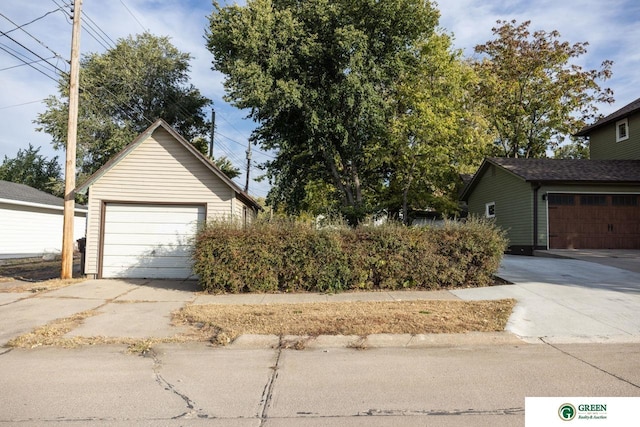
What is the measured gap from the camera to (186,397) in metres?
4.13

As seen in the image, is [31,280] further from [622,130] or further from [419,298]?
[622,130]

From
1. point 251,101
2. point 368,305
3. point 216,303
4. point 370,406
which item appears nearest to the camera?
point 370,406

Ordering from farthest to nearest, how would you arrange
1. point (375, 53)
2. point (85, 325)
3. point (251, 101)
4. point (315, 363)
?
point (375, 53) < point (251, 101) < point (85, 325) < point (315, 363)

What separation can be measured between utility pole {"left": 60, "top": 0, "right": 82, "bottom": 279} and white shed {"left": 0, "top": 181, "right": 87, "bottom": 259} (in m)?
9.60

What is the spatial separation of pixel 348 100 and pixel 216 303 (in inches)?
452

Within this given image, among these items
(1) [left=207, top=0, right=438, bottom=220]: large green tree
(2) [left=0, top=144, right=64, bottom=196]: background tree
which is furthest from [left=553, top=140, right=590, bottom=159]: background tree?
(2) [left=0, top=144, right=64, bottom=196]: background tree

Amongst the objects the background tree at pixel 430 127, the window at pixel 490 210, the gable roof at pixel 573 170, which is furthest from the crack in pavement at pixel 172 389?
the window at pixel 490 210

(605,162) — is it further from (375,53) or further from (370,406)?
(370,406)

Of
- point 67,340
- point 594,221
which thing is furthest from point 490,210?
point 67,340

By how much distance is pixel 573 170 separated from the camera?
748 inches

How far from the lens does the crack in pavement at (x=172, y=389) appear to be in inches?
147

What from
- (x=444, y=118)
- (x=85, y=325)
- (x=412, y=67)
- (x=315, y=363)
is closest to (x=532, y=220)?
(x=444, y=118)

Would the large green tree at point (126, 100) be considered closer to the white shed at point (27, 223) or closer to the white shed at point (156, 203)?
the white shed at point (27, 223)

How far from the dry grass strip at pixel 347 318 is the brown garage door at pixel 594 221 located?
11.8 metres
